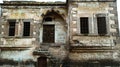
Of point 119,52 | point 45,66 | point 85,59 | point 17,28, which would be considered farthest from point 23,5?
point 119,52

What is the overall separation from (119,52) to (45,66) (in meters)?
6.04

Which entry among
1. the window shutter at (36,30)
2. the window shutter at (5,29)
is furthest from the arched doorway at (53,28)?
the window shutter at (5,29)

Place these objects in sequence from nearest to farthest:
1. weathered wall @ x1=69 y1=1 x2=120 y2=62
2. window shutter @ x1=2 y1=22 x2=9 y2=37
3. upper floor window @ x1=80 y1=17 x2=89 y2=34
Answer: weathered wall @ x1=69 y1=1 x2=120 y2=62 < upper floor window @ x1=80 y1=17 x2=89 y2=34 < window shutter @ x1=2 y1=22 x2=9 y2=37

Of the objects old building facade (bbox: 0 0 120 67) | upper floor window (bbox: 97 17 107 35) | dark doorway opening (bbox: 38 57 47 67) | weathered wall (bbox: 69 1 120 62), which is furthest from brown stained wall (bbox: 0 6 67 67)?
upper floor window (bbox: 97 17 107 35)

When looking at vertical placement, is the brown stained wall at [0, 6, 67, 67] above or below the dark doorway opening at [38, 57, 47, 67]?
above

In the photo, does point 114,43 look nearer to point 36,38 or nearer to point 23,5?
point 36,38

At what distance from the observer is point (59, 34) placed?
80.3ft

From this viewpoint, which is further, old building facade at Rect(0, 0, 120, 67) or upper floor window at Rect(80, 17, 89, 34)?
upper floor window at Rect(80, 17, 89, 34)

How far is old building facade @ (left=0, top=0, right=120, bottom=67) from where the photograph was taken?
22250 mm

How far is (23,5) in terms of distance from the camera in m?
24.7

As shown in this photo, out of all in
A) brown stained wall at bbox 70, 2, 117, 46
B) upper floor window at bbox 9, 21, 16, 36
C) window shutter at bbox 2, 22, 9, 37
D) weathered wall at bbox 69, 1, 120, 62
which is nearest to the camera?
weathered wall at bbox 69, 1, 120, 62

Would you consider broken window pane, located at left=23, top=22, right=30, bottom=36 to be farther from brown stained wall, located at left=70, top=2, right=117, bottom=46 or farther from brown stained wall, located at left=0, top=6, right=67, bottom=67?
brown stained wall, located at left=70, top=2, right=117, bottom=46

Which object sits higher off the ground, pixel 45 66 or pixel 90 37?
pixel 90 37

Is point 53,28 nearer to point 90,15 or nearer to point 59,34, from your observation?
point 59,34
